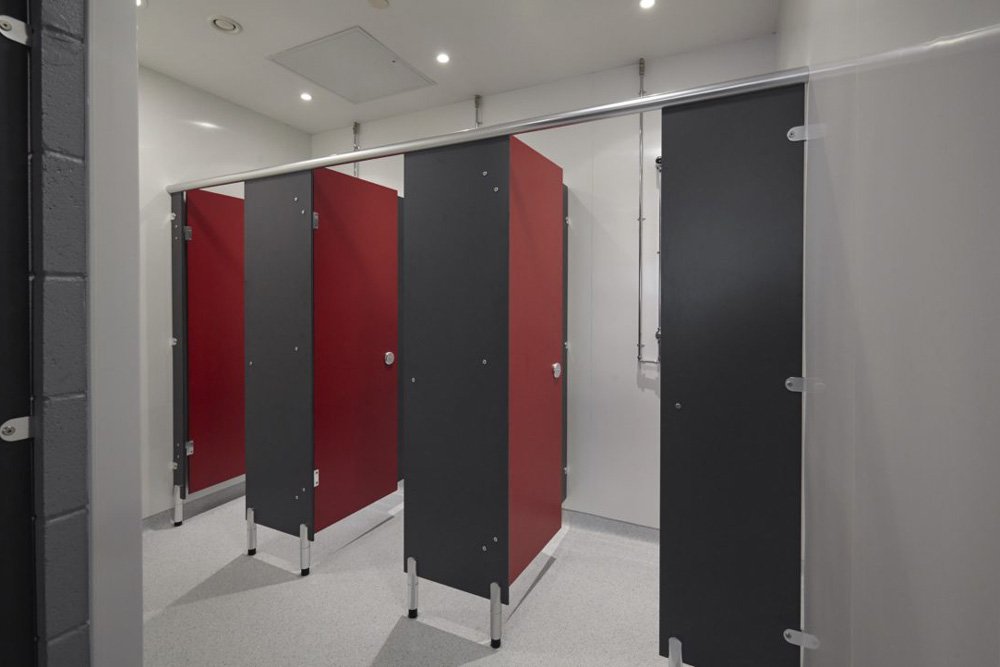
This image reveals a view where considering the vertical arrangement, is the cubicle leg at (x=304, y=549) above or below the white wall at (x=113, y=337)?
below

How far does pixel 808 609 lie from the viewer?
1.31 meters

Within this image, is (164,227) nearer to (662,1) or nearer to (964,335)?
(662,1)

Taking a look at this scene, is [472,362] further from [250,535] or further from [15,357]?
[250,535]

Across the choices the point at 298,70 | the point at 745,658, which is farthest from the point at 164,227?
the point at 745,658

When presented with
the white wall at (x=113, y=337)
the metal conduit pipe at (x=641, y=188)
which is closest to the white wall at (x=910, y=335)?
the white wall at (x=113, y=337)

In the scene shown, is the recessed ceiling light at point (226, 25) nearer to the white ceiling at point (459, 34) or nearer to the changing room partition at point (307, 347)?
the white ceiling at point (459, 34)

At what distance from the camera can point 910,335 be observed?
2.24 feet

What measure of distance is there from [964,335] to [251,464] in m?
2.66

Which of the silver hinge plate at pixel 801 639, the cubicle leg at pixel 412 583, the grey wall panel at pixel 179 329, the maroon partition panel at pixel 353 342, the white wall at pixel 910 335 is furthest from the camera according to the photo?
the grey wall panel at pixel 179 329

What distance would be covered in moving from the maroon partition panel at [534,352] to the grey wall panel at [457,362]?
6 cm

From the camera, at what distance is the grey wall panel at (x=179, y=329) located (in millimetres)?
2773

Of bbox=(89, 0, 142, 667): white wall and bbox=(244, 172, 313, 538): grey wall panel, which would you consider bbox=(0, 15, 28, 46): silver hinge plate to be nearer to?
bbox=(89, 0, 142, 667): white wall

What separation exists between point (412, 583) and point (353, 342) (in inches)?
47.0

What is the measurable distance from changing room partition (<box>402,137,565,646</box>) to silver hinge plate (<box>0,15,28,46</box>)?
1240 millimetres
